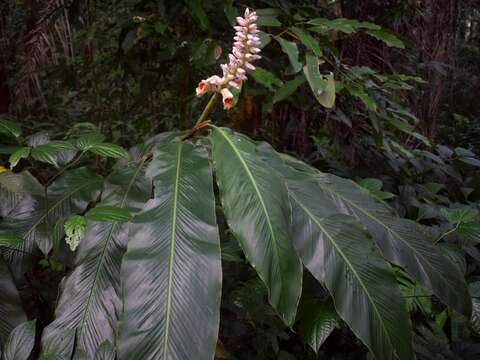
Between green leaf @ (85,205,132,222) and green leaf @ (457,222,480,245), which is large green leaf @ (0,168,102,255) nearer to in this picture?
green leaf @ (85,205,132,222)

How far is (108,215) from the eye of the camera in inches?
31.8

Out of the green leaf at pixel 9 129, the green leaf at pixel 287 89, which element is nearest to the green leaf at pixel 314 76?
the green leaf at pixel 287 89

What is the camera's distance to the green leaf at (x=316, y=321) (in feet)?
3.02

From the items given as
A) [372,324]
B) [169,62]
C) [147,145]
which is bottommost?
[372,324]

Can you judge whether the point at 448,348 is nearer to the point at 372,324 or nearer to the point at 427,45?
the point at 372,324

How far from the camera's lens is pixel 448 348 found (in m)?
1.31

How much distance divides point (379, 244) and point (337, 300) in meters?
0.26

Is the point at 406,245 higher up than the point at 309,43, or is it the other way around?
the point at 309,43

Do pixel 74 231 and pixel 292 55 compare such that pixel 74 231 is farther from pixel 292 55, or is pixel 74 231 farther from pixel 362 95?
pixel 362 95

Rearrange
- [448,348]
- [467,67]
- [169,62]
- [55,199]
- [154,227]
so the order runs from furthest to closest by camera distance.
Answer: [467,67] → [169,62] → [448,348] → [55,199] → [154,227]

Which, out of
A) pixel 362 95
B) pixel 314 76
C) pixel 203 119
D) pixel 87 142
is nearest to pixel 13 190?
pixel 87 142

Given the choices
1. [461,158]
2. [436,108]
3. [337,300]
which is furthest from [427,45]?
[337,300]

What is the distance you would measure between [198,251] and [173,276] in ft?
0.22

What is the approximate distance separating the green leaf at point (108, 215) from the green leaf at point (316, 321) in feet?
1.69
